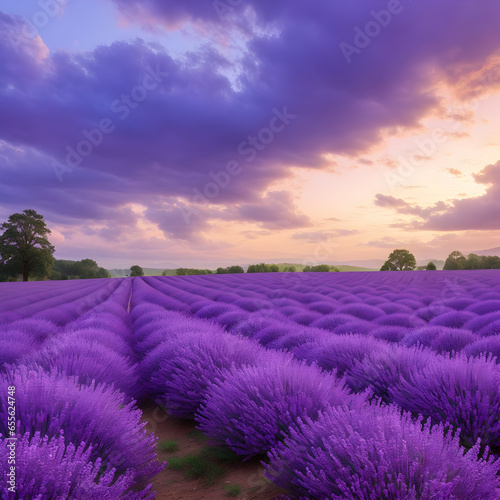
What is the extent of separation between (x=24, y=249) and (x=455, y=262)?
2146 inches

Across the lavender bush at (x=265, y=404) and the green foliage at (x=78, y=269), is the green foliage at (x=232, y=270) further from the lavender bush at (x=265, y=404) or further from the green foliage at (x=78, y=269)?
the lavender bush at (x=265, y=404)

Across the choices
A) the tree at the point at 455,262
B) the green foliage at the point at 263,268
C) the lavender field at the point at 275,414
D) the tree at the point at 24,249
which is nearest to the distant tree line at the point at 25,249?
the tree at the point at 24,249

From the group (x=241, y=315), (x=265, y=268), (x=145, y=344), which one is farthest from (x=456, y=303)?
(x=265, y=268)

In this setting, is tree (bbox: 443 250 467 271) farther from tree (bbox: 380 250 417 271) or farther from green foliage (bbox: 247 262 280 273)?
green foliage (bbox: 247 262 280 273)

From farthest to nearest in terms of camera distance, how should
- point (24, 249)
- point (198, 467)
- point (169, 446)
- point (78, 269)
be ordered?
point (78, 269) → point (24, 249) → point (169, 446) → point (198, 467)

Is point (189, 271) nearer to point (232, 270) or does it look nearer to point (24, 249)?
point (232, 270)

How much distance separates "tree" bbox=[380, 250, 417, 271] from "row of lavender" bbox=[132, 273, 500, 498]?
51.4 meters

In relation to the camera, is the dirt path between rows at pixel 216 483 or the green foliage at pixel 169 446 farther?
the green foliage at pixel 169 446

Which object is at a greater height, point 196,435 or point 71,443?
point 71,443

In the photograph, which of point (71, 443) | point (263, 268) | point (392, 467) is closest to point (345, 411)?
point (392, 467)

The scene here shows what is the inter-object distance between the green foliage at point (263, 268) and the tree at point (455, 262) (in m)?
23.8

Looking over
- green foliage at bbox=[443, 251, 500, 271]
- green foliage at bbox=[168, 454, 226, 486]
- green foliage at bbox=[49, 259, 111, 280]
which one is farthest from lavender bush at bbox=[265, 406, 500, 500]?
green foliage at bbox=[49, 259, 111, 280]

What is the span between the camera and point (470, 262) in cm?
4725

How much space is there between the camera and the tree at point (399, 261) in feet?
168
